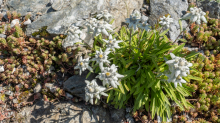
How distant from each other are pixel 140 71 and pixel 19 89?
448 centimetres

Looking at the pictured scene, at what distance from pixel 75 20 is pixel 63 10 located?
787mm

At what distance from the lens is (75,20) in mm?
5527

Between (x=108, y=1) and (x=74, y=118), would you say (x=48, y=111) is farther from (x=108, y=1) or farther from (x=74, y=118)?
(x=108, y=1)

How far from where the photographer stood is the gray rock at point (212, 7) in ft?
23.0

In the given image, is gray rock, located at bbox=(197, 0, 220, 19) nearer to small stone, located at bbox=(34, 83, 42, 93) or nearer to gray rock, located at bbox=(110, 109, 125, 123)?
gray rock, located at bbox=(110, 109, 125, 123)

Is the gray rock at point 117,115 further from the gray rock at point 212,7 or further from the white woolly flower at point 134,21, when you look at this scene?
the gray rock at point 212,7

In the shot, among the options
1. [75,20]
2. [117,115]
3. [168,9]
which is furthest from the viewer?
[168,9]

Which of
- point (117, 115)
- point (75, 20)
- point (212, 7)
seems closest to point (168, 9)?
point (212, 7)

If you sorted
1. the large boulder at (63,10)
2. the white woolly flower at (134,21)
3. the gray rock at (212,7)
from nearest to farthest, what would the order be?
the white woolly flower at (134,21) < the large boulder at (63,10) < the gray rock at (212,7)

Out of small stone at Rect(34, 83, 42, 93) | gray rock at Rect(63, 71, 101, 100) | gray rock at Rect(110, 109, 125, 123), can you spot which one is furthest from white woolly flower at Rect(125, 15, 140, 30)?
small stone at Rect(34, 83, 42, 93)

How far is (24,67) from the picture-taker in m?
5.65

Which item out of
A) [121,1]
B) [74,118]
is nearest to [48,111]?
[74,118]

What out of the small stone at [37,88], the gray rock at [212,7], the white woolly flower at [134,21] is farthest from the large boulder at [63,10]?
the gray rock at [212,7]

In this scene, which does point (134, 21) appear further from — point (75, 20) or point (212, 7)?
point (212, 7)
